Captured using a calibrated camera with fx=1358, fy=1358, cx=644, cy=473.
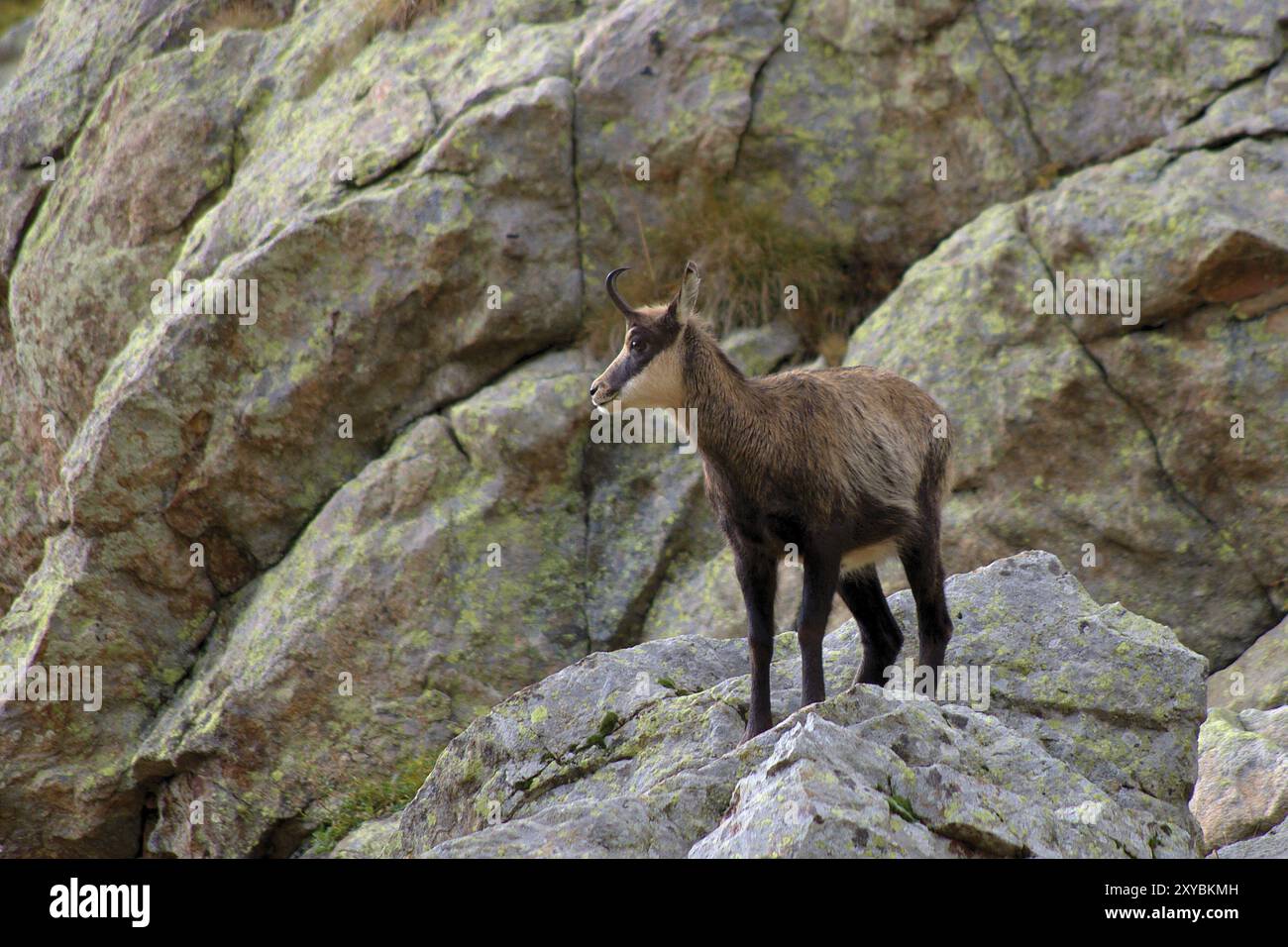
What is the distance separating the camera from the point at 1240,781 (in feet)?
33.3

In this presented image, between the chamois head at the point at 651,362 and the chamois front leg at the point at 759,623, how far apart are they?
Result: 4.01ft

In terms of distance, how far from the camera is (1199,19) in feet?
49.3

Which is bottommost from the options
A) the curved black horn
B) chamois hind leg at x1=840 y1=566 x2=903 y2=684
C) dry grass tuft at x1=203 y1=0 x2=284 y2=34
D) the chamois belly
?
chamois hind leg at x1=840 y1=566 x2=903 y2=684

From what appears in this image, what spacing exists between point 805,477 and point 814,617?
3.05 feet

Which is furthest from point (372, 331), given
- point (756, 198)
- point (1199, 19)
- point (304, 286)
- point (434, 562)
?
point (1199, 19)

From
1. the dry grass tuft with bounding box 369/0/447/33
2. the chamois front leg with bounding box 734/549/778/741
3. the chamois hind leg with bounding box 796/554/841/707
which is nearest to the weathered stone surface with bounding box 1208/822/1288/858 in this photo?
the chamois hind leg with bounding box 796/554/841/707

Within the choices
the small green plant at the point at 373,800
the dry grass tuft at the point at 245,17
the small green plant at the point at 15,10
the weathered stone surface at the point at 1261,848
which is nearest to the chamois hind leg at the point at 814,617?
the weathered stone surface at the point at 1261,848

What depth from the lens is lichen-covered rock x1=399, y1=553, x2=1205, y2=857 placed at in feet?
21.9

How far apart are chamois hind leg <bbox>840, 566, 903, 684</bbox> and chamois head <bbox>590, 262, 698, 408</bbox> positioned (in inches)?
71.4

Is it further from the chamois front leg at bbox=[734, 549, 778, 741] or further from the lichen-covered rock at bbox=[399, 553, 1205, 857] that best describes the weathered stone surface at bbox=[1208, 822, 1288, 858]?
the chamois front leg at bbox=[734, 549, 778, 741]

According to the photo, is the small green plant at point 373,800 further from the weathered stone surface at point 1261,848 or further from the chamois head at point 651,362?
the weathered stone surface at point 1261,848

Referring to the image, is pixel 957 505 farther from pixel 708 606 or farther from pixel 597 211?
pixel 597 211

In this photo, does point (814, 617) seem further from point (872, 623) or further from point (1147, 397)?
point (1147, 397)

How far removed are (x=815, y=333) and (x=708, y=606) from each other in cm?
380
